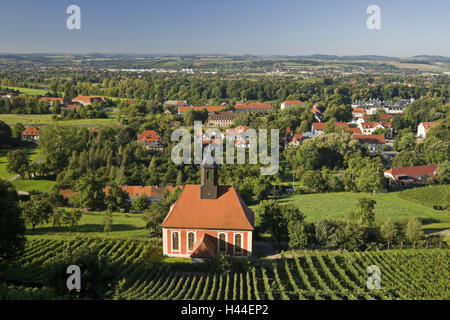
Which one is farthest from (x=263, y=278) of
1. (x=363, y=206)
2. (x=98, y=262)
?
(x=363, y=206)

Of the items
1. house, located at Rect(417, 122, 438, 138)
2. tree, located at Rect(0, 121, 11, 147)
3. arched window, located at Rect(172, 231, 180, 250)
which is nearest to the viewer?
arched window, located at Rect(172, 231, 180, 250)

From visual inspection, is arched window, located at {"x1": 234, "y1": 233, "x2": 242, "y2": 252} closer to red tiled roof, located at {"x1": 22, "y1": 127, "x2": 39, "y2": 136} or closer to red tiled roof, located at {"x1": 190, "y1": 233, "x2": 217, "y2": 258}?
red tiled roof, located at {"x1": 190, "y1": 233, "x2": 217, "y2": 258}

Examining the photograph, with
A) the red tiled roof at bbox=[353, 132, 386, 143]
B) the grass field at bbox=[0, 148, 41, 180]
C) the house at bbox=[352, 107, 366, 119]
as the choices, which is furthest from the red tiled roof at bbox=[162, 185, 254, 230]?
the house at bbox=[352, 107, 366, 119]

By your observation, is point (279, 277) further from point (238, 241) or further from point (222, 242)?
point (222, 242)

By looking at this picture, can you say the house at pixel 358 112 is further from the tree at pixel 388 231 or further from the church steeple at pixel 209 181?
the church steeple at pixel 209 181

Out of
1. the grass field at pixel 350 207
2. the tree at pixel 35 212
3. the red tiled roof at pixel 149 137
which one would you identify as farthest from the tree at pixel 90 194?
the red tiled roof at pixel 149 137

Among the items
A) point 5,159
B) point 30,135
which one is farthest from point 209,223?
point 30,135

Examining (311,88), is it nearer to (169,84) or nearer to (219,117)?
(169,84)
